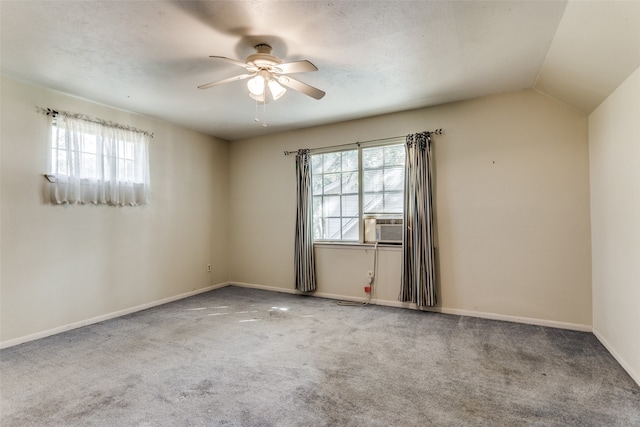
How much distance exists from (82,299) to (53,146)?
169 centimetres

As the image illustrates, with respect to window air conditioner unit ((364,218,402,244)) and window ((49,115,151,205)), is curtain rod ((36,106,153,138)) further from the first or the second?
window air conditioner unit ((364,218,402,244))

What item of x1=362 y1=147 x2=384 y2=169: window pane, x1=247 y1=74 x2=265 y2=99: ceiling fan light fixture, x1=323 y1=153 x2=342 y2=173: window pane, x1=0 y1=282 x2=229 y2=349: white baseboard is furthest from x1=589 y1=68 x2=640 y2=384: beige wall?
x1=0 y1=282 x2=229 y2=349: white baseboard

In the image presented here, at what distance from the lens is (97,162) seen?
3.54m

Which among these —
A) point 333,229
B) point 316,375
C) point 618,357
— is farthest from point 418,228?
point 316,375

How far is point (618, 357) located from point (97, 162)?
5.40m

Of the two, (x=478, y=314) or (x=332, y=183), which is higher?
(x=332, y=183)

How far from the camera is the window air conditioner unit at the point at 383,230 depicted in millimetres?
4023

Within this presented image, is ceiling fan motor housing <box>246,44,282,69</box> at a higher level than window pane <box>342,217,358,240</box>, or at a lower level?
higher

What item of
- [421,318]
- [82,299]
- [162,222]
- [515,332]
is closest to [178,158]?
[162,222]

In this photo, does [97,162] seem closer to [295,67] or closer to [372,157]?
[295,67]

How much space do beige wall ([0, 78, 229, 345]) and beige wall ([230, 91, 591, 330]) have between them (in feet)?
7.42

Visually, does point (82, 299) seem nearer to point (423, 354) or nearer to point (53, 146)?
point (53, 146)

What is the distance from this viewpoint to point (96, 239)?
3.56 meters

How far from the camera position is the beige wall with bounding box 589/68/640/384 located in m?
2.17
